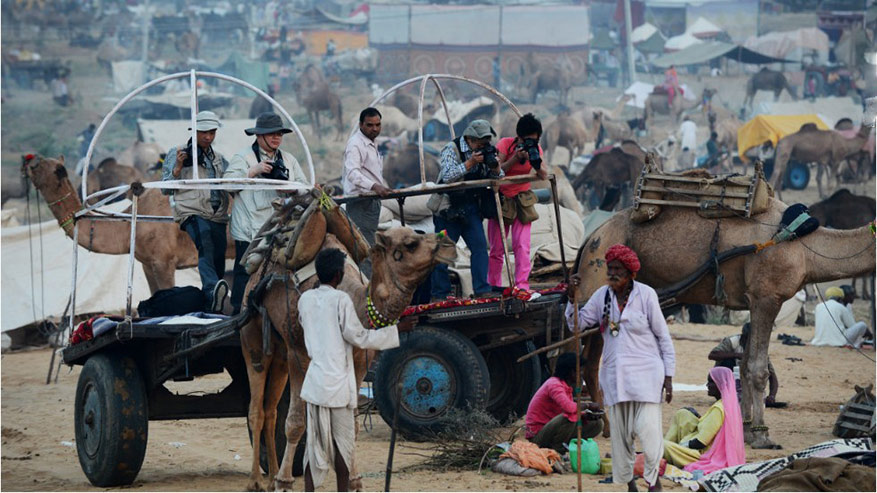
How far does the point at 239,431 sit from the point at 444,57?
53.8 meters

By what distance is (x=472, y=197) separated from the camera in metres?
11.9

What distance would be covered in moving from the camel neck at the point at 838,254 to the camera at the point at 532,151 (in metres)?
2.79

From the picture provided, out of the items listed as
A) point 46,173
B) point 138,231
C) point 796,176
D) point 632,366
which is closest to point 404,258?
point 632,366

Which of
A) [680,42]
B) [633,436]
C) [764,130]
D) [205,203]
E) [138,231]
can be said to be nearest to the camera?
[633,436]

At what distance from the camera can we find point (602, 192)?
39625 millimetres

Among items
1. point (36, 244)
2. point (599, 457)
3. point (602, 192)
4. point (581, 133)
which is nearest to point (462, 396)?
point (599, 457)

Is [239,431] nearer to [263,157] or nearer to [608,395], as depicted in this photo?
[263,157]

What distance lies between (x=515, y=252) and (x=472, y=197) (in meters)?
0.64

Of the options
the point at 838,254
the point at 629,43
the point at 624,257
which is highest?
the point at 629,43

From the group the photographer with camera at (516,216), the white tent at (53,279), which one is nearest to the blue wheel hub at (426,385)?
the photographer with camera at (516,216)

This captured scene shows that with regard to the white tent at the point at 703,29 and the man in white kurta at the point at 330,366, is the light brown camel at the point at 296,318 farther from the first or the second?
the white tent at the point at 703,29

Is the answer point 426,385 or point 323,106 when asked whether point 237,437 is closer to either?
point 426,385

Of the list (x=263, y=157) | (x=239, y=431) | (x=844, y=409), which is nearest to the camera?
(x=263, y=157)

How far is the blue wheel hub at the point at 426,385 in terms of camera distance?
1162cm
